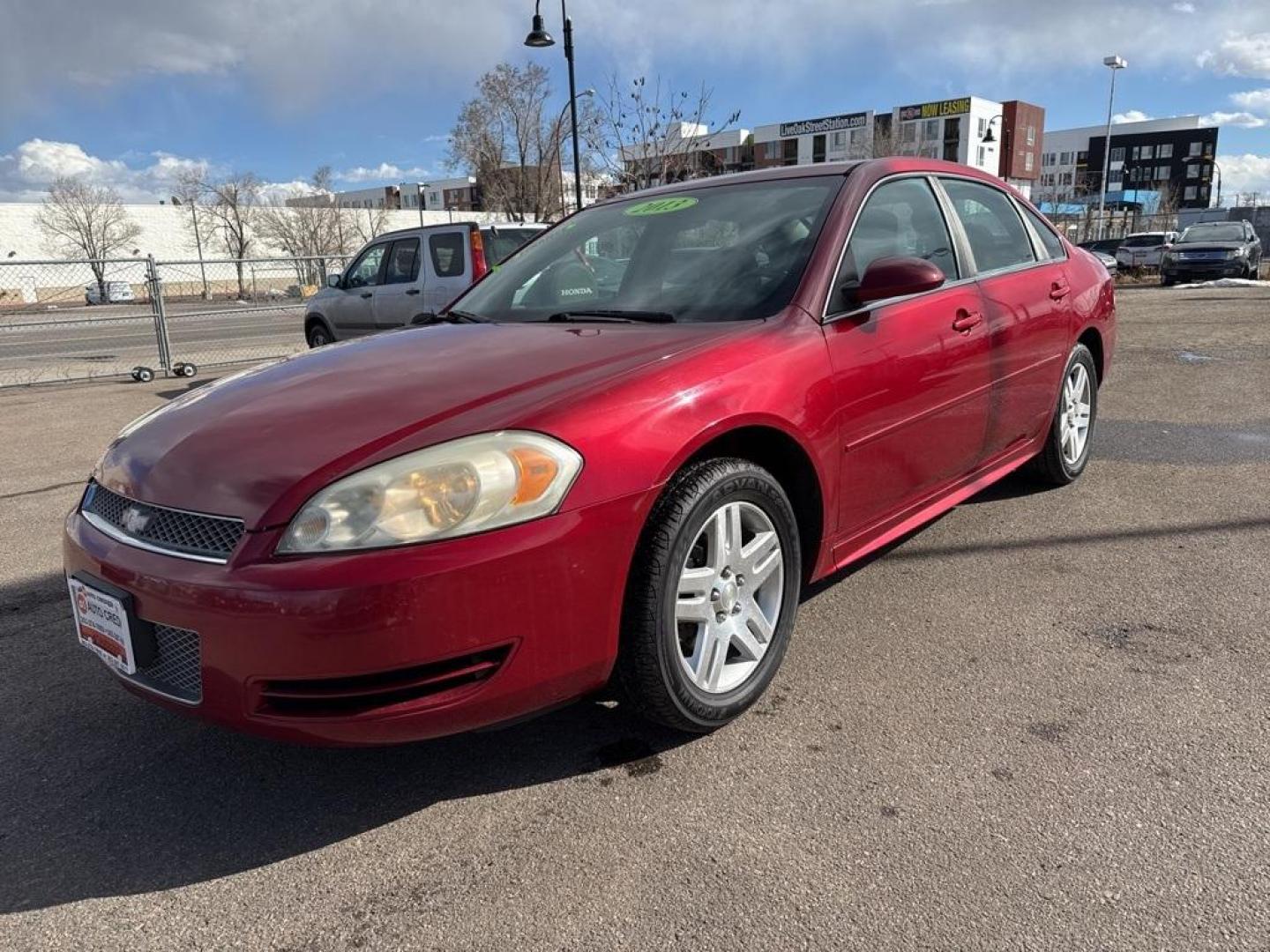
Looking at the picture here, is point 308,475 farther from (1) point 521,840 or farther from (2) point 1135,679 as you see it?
(2) point 1135,679

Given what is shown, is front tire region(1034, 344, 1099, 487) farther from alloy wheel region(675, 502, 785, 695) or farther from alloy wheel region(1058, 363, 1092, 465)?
alloy wheel region(675, 502, 785, 695)

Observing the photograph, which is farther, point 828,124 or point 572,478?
point 828,124

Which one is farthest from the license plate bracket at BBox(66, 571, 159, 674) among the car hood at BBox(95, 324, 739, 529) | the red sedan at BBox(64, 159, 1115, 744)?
the car hood at BBox(95, 324, 739, 529)

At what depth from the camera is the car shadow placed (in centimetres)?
216

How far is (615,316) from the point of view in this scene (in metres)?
3.04

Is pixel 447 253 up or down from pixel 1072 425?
up

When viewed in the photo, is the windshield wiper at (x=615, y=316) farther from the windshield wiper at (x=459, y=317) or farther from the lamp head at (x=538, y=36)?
the lamp head at (x=538, y=36)

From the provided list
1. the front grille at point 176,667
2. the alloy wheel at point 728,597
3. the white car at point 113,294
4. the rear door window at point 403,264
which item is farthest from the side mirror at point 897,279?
the white car at point 113,294

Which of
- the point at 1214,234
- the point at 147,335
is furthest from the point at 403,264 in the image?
the point at 1214,234

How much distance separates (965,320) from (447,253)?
722 cm

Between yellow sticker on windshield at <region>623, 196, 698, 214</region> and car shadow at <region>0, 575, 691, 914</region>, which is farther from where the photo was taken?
yellow sticker on windshield at <region>623, 196, 698, 214</region>

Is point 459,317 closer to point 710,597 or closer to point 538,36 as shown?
point 710,597

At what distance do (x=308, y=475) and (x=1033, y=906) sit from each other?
1843 mm

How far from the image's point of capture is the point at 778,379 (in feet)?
8.62
